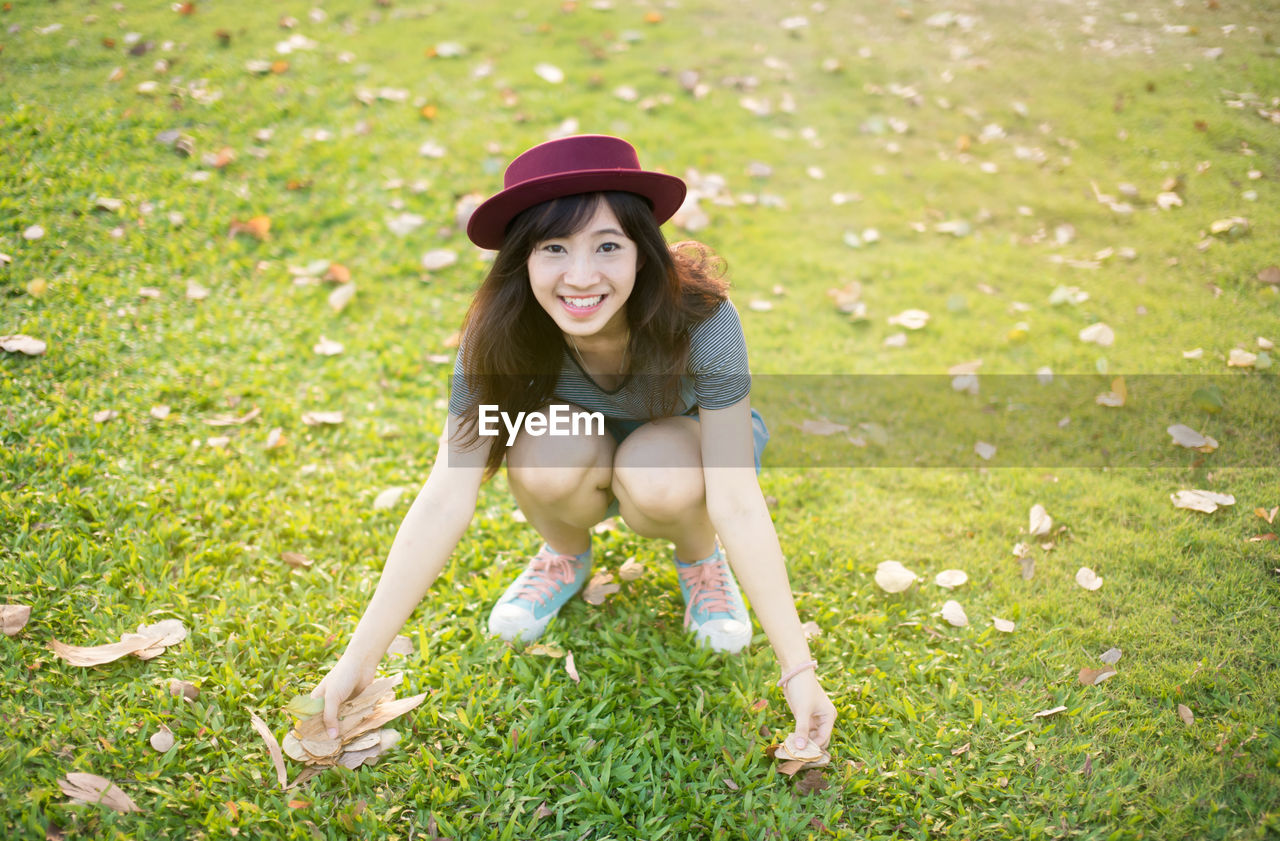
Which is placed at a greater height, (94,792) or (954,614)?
(94,792)

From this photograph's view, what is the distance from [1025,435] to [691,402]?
1430 mm

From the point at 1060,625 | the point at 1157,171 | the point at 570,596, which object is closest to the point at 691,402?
the point at 570,596

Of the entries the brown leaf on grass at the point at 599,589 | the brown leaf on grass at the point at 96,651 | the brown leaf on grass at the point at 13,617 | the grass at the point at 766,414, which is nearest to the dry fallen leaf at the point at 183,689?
the grass at the point at 766,414

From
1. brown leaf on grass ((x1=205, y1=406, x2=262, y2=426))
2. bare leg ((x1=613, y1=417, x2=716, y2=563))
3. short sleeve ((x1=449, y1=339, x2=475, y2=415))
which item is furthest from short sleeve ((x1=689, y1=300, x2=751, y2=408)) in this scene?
brown leaf on grass ((x1=205, y1=406, x2=262, y2=426))

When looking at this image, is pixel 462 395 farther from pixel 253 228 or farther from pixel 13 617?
pixel 253 228

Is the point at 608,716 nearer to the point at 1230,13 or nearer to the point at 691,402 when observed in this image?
the point at 691,402

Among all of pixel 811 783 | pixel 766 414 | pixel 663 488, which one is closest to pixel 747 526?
pixel 663 488

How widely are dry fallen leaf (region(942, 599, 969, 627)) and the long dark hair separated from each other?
947mm

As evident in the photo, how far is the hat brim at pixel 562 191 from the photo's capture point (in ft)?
5.16

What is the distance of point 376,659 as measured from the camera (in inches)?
69.2

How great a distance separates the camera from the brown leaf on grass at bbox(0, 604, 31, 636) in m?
Result: 1.92

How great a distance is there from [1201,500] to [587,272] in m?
2.01

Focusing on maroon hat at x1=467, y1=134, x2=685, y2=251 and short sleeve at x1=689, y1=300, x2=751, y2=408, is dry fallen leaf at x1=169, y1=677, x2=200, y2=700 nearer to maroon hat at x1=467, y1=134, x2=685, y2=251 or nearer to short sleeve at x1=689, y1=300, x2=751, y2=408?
maroon hat at x1=467, y1=134, x2=685, y2=251

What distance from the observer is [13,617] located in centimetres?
195
